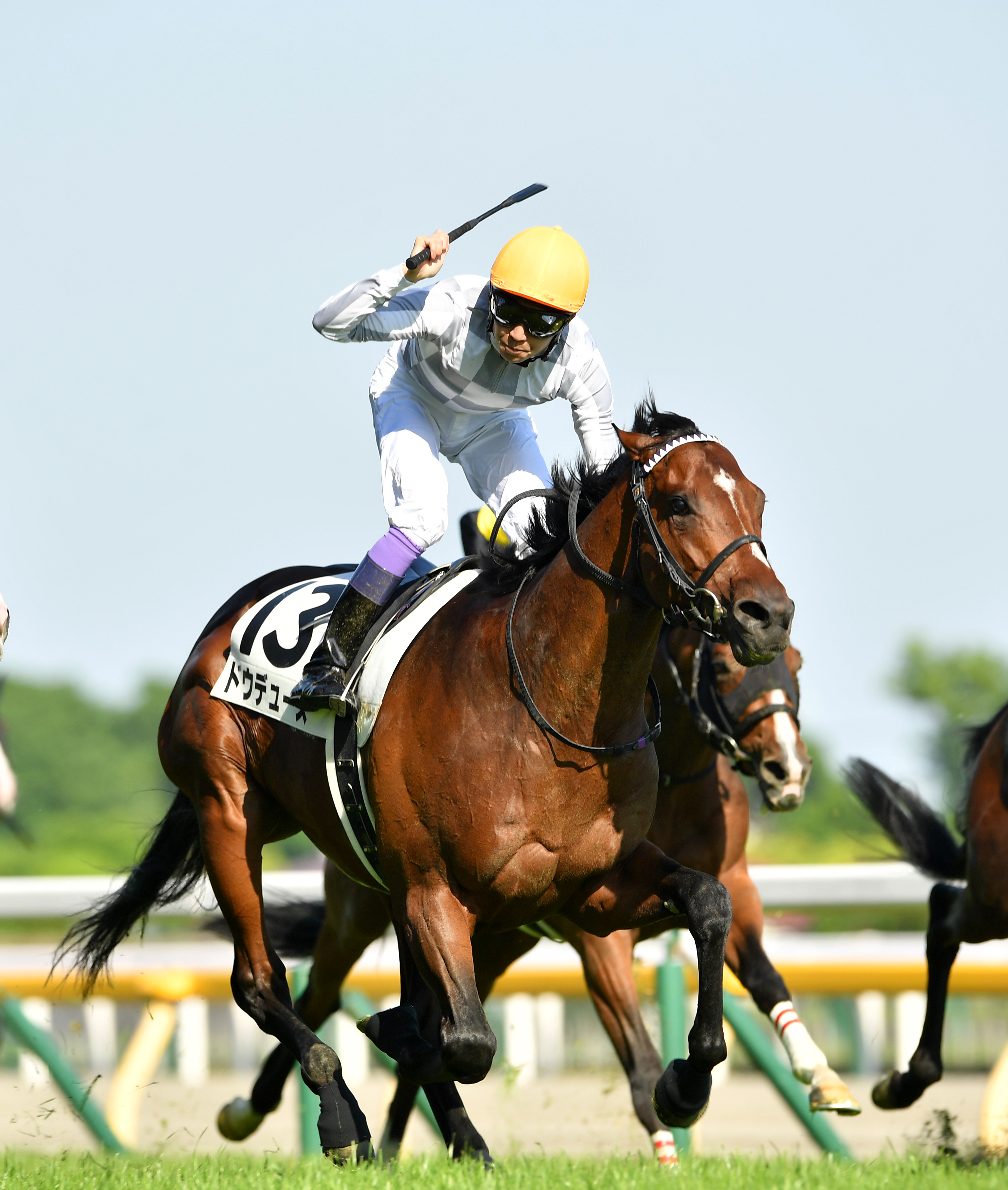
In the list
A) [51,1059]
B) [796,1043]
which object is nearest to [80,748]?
[51,1059]

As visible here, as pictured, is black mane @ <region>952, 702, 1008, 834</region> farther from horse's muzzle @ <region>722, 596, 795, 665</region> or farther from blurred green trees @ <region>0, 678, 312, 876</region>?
blurred green trees @ <region>0, 678, 312, 876</region>

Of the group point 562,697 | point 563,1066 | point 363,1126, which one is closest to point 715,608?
point 562,697

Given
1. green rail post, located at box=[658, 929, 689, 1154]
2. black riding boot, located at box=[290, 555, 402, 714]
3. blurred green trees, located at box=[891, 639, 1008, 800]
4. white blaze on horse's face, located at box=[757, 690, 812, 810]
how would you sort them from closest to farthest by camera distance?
black riding boot, located at box=[290, 555, 402, 714] → white blaze on horse's face, located at box=[757, 690, 812, 810] → green rail post, located at box=[658, 929, 689, 1154] → blurred green trees, located at box=[891, 639, 1008, 800]

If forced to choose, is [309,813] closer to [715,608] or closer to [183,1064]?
[715,608]

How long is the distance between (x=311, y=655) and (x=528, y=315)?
1241mm

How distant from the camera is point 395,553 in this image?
4.88m

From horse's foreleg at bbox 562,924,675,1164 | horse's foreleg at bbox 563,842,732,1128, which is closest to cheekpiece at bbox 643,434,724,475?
horse's foreleg at bbox 563,842,732,1128

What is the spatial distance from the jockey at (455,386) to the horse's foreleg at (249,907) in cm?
65

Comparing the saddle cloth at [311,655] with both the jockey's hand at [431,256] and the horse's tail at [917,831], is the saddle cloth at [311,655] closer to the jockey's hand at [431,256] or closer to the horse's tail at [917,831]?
the jockey's hand at [431,256]

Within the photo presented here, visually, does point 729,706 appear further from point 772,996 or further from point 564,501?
point 564,501

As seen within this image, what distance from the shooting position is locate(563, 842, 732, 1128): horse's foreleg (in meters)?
4.29

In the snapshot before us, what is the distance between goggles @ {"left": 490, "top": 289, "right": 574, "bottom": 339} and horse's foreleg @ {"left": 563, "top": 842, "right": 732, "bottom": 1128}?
149 cm

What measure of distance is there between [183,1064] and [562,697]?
4800 mm

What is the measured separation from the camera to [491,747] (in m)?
4.29
